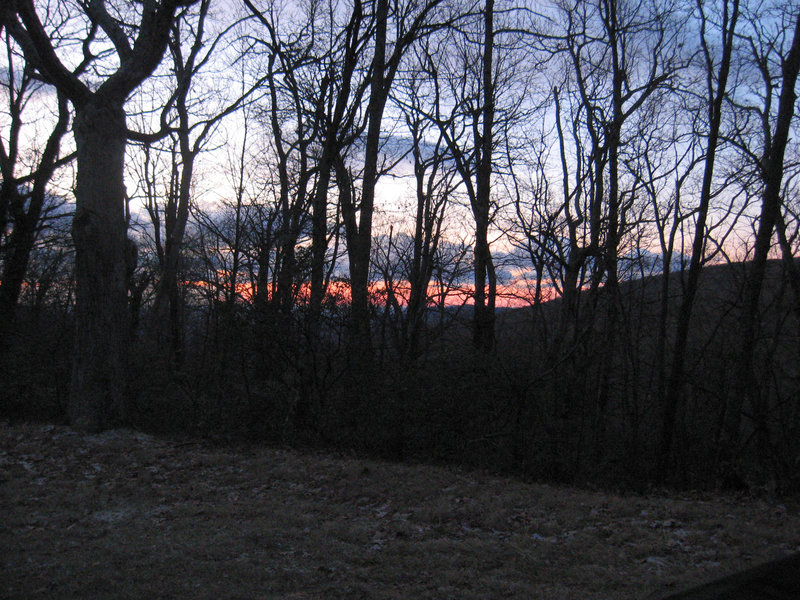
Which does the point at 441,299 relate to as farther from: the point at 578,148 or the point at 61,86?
the point at 61,86

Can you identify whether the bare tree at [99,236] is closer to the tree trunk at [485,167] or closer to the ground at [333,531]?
the ground at [333,531]

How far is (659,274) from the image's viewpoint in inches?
909

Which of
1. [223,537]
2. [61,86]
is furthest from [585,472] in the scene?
[61,86]

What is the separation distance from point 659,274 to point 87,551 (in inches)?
857

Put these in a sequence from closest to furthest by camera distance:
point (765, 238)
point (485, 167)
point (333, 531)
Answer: point (333, 531), point (765, 238), point (485, 167)

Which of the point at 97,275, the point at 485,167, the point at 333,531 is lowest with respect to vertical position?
the point at 333,531

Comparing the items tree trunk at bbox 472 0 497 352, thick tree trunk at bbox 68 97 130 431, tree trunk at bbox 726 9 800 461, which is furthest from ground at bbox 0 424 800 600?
tree trunk at bbox 472 0 497 352

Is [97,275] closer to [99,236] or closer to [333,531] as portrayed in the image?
[99,236]

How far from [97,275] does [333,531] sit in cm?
605

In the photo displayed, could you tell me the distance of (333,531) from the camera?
5.84 m

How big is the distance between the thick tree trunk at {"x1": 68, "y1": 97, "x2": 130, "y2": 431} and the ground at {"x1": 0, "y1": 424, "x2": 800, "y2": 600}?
874 millimetres

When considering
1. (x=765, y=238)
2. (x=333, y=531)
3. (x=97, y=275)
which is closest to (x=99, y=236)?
(x=97, y=275)

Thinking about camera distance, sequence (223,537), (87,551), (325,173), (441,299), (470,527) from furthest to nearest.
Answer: (441,299), (325,173), (470,527), (223,537), (87,551)

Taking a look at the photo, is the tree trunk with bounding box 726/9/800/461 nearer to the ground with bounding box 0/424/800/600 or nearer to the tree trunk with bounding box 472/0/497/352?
the ground with bounding box 0/424/800/600
